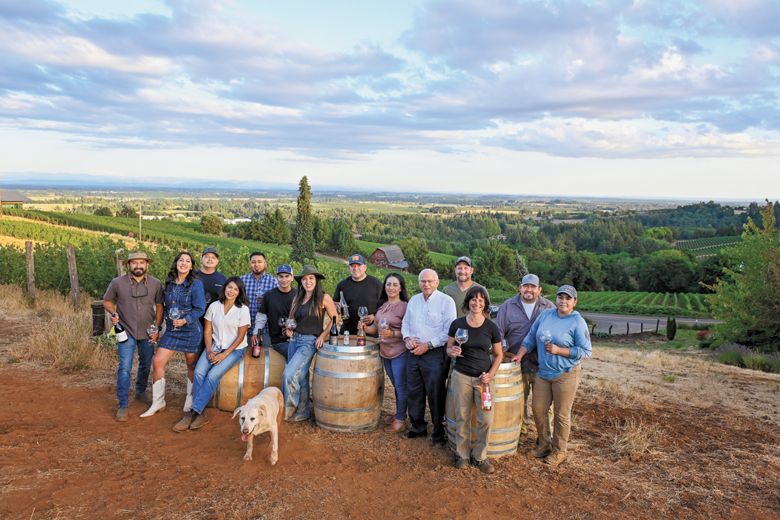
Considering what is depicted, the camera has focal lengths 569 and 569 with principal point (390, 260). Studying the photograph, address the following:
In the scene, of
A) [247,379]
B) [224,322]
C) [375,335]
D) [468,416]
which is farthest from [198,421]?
[468,416]

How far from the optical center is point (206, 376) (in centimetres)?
654

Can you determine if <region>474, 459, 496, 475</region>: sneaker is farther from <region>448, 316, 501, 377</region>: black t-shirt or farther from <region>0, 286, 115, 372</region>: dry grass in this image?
<region>0, 286, 115, 372</region>: dry grass

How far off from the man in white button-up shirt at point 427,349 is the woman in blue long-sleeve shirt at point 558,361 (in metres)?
0.84

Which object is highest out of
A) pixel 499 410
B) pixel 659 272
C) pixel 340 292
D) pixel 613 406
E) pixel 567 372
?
pixel 340 292

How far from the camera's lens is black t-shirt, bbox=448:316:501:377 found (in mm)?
5562

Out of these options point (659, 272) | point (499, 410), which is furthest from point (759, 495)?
point (659, 272)

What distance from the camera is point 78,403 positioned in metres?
7.02

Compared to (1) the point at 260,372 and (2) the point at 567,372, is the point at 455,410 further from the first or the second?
(1) the point at 260,372

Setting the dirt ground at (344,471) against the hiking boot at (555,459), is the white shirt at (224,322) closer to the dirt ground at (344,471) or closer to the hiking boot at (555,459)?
the dirt ground at (344,471)

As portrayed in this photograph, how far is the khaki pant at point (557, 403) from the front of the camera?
5.77 meters

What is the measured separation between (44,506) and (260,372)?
2.54m

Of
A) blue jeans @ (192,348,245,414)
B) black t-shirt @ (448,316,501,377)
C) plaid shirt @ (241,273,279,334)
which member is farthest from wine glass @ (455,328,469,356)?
plaid shirt @ (241,273,279,334)

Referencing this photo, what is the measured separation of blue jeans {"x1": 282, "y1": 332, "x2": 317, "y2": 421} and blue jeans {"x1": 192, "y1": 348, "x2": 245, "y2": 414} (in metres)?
0.63

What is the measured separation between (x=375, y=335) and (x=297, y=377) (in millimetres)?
1031
